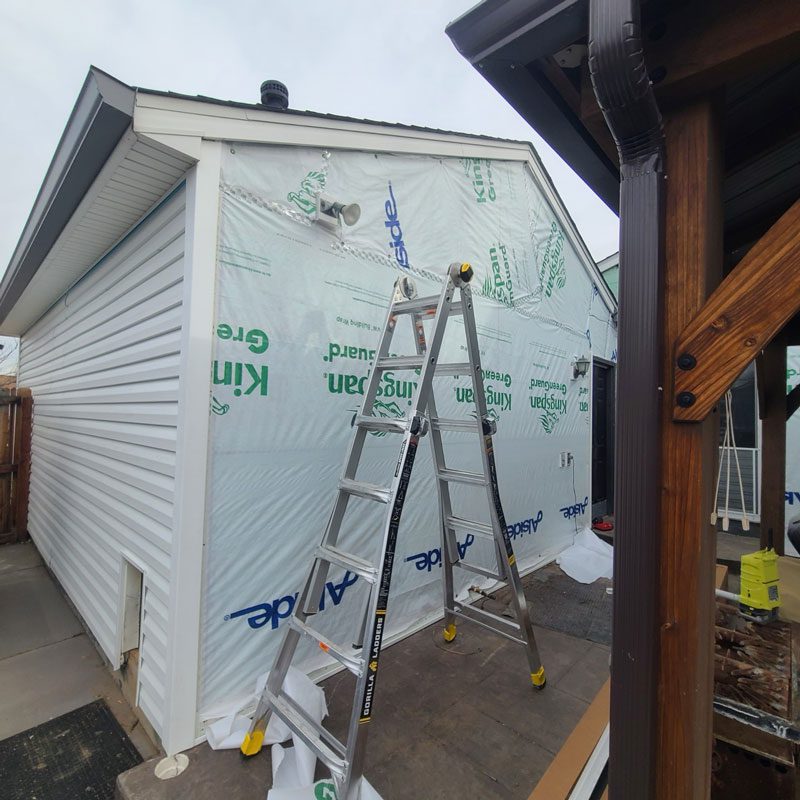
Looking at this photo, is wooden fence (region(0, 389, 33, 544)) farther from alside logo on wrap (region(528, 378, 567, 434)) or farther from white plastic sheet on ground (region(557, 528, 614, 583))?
white plastic sheet on ground (region(557, 528, 614, 583))

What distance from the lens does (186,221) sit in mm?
2053

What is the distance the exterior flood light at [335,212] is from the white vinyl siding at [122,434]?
2.29 feet

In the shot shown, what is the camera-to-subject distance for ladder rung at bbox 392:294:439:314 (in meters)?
1.98

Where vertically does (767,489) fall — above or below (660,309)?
below

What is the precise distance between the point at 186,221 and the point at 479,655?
291 centimetres

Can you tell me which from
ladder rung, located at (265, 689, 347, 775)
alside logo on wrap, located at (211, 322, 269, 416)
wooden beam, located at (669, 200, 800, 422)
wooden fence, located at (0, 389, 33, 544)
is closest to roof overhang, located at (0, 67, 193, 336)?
alside logo on wrap, located at (211, 322, 269, 416)

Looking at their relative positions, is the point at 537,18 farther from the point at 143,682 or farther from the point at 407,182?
the point at 143,682

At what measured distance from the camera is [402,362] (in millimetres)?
1981

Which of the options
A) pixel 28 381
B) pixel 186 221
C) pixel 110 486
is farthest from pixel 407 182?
pixel 28 381

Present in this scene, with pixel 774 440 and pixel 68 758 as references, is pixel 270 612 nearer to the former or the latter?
pixel 68 758

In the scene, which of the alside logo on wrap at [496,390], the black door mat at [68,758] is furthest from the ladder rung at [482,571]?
the black door mat at [68,758]

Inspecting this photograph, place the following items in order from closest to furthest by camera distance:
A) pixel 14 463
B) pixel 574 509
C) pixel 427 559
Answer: pixel 427 559 < pixel 574 509 < pixel 14 463

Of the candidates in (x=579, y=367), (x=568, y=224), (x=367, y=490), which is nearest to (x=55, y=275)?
(x=367, y=490)

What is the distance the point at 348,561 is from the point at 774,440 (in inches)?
109
